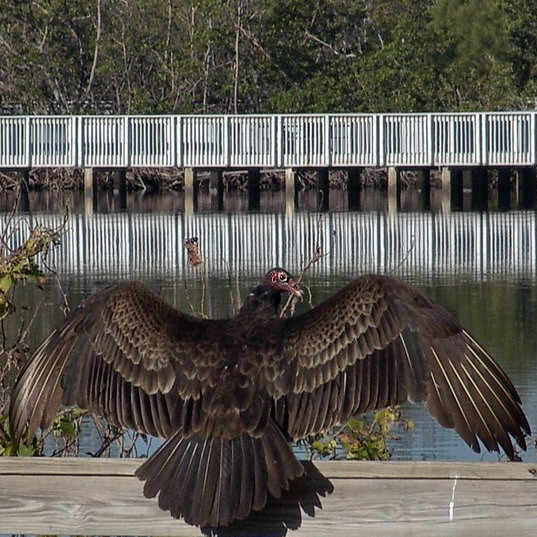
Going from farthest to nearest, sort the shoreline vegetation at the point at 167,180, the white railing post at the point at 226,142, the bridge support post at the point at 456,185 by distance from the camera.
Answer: the shoreline vegetation at the point at 167,180
the bridge support post at the point at 456,185
the white railing post at the point at 226,142

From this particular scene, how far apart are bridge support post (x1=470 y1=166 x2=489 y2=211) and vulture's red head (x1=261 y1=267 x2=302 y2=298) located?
27585 millimetres

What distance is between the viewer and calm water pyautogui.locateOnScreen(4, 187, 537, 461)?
14742 mm

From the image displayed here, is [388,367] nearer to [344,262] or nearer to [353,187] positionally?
[344,262]

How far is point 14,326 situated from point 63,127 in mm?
20090

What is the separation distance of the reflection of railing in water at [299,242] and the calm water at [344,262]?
2 cm

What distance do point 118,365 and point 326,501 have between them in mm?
1148

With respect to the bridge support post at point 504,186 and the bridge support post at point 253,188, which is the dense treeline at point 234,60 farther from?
the bridge support post at point 253,188

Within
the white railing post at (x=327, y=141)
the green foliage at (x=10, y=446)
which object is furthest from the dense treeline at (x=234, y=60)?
the green foliage at (x=10, y=446)

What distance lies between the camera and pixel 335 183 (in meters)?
42.3

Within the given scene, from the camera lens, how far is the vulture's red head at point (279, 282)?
232 inches

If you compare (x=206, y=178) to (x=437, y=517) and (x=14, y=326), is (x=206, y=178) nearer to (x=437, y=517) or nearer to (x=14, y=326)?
(x=14, y=326)

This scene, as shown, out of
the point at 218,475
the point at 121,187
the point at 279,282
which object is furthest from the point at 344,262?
the point at 218,475

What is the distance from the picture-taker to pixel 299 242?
2489 cm

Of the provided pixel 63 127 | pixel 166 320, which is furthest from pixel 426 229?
pixel 166 320
